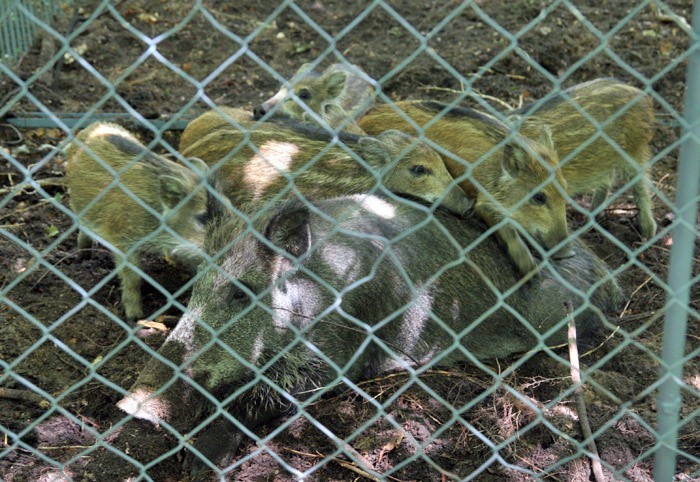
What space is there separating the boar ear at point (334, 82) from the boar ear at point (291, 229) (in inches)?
93.8

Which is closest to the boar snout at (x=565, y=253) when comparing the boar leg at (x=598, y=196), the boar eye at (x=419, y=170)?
the boar eye at (x=419, y=170)

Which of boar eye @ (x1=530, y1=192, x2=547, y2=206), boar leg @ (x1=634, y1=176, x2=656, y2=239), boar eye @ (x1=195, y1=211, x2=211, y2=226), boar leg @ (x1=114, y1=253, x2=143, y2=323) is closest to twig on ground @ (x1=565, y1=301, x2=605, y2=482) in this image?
boar eye @ (x1=530, y1=192, x2=547, y2=206)

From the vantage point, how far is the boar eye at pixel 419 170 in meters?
4.34

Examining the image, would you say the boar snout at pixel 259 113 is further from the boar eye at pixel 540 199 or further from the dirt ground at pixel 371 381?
the boar eye at pixel 540 199

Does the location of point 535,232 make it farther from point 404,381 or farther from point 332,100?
point 332,100

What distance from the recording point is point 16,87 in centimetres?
535

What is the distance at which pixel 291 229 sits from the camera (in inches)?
130

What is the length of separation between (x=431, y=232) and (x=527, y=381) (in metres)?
0.88

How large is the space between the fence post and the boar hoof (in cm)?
152

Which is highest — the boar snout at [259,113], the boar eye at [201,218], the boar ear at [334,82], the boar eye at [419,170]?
the boar eye at [419,170]

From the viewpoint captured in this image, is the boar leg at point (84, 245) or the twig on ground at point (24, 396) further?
the boar leg at point (84, 245)

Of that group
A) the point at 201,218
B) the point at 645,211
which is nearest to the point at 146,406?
the point at 201,218

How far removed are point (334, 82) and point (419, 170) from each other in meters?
1.41

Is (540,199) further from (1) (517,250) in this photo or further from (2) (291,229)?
(2) (291,229)
